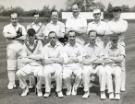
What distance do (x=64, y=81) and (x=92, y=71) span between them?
370mm

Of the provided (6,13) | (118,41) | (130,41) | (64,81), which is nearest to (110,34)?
(118,41)

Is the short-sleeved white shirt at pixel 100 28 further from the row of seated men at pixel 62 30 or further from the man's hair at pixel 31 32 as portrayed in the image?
the man's hair at pixel 31 32

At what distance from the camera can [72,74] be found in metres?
5.11

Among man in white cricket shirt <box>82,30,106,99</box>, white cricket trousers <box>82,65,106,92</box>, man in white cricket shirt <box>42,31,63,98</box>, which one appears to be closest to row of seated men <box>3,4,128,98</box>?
man in white cricket shirt <box>82,30,106,99</box>

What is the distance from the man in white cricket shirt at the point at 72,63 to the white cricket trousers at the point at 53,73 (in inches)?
2.6

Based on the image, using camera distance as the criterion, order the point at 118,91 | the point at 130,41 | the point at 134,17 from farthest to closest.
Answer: the point at 130,41
the point at 134,17
the point at 118,91

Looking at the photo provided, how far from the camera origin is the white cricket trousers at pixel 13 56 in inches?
214

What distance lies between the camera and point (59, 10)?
6.15m

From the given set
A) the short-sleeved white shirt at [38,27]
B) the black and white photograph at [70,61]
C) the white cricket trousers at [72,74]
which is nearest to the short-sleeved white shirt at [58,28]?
the black and white photograph at [70,61]

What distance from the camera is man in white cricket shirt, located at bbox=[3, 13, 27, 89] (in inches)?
214

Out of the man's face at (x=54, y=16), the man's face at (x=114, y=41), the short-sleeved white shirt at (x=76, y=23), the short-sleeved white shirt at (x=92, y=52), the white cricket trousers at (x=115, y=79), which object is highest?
the man's face at (x=54, y=16)

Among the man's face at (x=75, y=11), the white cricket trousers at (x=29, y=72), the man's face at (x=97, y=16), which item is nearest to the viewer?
the white cricket trousers at (x=29, y=72)

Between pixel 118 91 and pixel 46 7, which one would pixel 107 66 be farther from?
pixel 46 7

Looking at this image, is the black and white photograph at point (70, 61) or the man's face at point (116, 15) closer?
the black and white photograph at point (70, 61)
